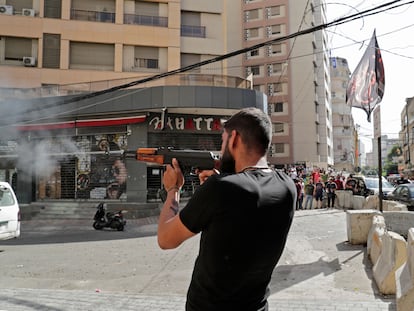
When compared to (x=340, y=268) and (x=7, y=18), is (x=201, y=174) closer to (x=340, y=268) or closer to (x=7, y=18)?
(x=340, y=268)

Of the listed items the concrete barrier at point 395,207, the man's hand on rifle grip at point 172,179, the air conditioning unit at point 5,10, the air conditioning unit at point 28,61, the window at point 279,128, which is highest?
the air conditioning unit at point 5,10

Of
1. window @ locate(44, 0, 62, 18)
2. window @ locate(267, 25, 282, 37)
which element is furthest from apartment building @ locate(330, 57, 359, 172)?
window @ locate(44, 0, 62, 18)

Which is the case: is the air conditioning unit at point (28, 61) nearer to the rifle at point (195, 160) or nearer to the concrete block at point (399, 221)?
the concrete block at point (399, 221)

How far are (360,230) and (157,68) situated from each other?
1728cm

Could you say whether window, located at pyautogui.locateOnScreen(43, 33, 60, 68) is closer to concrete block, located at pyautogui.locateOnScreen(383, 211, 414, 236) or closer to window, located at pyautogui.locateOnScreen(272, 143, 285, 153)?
concrete block, located at pyautogui.locateOnScreen(383, 211, 414, 236)

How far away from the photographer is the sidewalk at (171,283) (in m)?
4.57

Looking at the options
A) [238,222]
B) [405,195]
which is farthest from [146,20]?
[238,222]

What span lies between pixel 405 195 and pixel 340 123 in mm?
53703

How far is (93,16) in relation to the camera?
21672 mm

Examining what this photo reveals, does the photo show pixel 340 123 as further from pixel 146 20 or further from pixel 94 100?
pixel 94 100

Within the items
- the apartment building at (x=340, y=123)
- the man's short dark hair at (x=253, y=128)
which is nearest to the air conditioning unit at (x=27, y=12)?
the man's short dark hair at (x=253, y=128)

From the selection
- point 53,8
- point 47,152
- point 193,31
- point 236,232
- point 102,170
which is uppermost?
point 53,8

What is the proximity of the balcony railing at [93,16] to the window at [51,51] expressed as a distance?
1674 mm

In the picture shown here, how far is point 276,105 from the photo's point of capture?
134 feet
